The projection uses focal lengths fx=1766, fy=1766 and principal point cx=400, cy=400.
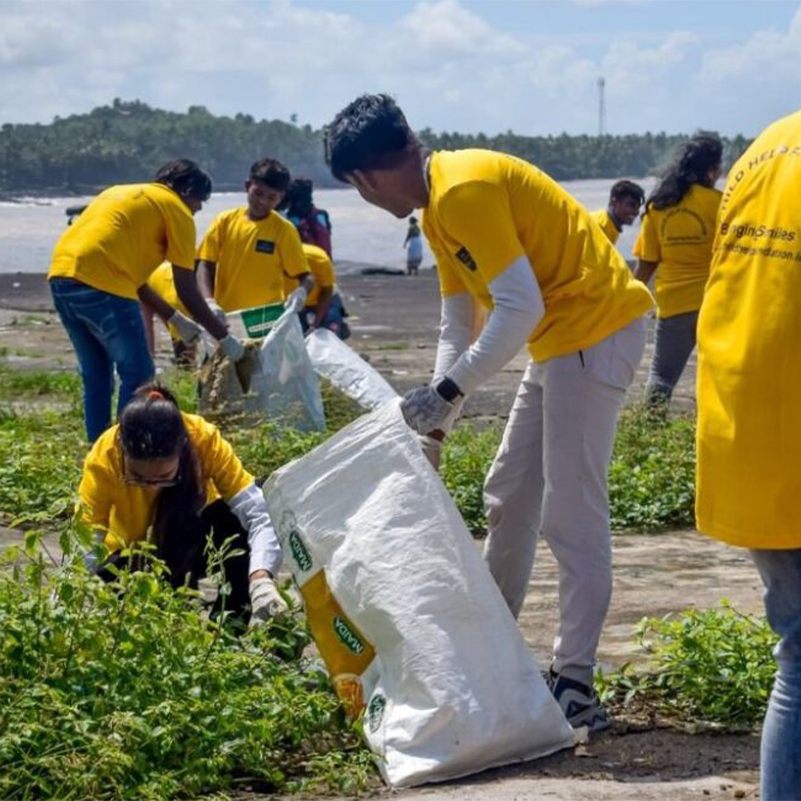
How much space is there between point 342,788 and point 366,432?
0.87 meters

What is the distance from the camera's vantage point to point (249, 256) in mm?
9742

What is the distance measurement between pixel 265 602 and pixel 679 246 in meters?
5.06

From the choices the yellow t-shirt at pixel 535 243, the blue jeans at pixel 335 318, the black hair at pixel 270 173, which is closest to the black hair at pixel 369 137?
the yellow t-shirt at pixel 535 243

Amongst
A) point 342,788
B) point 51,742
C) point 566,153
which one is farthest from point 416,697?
point 566,153

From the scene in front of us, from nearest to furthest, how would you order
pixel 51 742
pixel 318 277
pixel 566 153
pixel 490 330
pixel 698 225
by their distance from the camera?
pixel 51 742 → pixel 490 330 → pixel 698 225 → pixel 318 277 → pixel 566 153

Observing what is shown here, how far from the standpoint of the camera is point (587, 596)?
468 cm

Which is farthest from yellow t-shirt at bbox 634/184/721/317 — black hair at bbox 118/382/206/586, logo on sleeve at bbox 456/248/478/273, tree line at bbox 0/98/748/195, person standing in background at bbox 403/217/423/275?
tree line at bbox 0/98/748/195

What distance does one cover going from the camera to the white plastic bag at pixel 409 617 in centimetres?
420

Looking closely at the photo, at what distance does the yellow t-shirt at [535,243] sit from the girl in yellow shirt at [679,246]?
4.68 meters

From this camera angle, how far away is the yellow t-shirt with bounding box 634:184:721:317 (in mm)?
9336

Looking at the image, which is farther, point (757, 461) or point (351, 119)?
point (351, 119)

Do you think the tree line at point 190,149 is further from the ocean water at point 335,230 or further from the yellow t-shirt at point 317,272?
the yellow t-shirt at point 317,272

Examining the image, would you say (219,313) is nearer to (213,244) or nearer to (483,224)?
(213,244)

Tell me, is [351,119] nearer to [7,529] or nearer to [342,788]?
[342,788]
